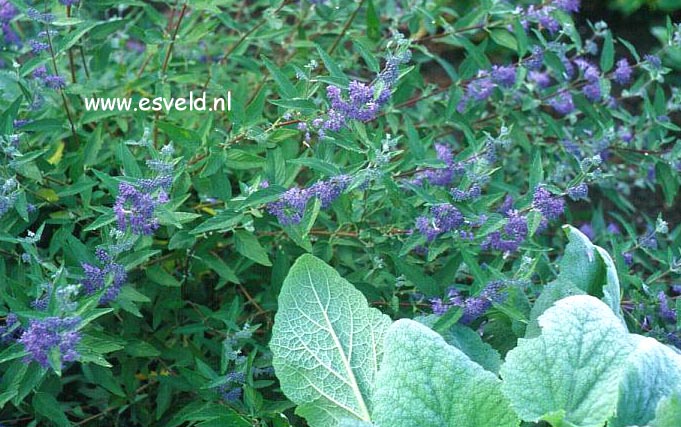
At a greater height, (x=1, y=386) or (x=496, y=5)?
(x=496, y=5)

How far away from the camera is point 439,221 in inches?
73.3

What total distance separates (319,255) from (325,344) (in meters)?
0.33

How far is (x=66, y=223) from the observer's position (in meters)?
2.06

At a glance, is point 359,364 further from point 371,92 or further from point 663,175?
point 663,175

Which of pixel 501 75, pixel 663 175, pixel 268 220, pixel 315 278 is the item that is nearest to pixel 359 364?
pixel 315 278

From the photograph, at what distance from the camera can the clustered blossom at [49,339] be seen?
1546 mm

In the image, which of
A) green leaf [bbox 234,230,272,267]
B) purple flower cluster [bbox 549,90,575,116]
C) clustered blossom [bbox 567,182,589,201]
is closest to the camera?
clustered blossom [bbox 567,182,589,201]

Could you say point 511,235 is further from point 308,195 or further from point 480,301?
point 308,195

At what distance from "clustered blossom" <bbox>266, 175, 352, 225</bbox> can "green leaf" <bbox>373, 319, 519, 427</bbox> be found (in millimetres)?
322

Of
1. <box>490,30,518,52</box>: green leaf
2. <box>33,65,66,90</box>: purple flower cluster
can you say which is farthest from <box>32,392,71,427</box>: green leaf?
<box>490,30,518,52</box>: green leaf

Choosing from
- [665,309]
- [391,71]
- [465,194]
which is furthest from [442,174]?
[665,309]

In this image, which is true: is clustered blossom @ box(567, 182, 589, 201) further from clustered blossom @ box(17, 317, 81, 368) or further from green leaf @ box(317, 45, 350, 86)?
clustered blossom @ box(17, 317, 81, 368)

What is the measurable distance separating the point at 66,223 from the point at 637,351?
1.27 meters

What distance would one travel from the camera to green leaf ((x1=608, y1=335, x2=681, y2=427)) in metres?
1.58
